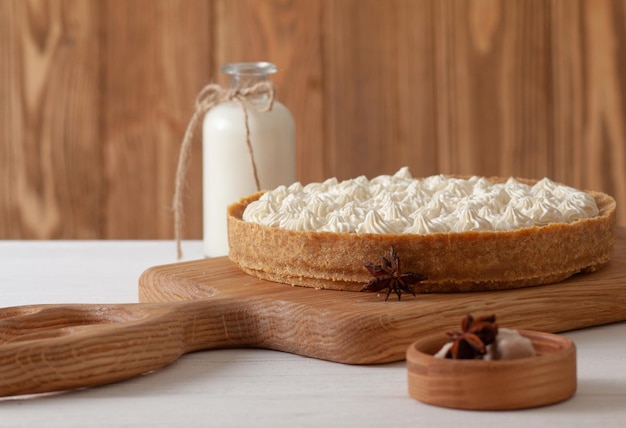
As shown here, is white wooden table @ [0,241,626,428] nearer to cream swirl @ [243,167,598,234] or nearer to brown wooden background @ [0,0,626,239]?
cream swirl @ [243,167,598,234]

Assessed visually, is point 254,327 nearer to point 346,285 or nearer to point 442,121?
point 346,285

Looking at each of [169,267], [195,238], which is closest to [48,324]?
[169,267]

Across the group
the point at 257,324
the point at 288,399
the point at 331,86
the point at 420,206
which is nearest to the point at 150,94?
the point at 331,86

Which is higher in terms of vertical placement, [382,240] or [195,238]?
[382,240]

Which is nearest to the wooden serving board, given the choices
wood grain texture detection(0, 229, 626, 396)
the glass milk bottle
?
wood grain texture detection(0, 229, 626, 396)

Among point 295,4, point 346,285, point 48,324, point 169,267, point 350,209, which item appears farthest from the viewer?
point 295,4
